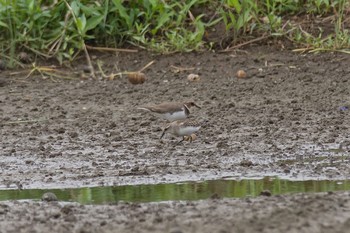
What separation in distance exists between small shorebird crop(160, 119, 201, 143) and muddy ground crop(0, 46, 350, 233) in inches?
3.6

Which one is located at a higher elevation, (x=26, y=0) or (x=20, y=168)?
(x=26, y=0)

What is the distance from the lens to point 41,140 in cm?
955

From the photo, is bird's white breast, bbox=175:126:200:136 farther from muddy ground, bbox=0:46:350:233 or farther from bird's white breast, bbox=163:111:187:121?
bird's white breast, bbox=163:111:187:121

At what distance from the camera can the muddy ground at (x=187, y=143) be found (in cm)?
622

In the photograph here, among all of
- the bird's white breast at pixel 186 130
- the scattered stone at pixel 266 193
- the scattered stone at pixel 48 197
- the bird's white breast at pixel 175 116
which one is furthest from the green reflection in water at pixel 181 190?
the bird's white breast at pixel 175 116

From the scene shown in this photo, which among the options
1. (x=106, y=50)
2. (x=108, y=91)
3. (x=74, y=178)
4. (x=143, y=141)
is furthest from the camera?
(x=106, y=50)

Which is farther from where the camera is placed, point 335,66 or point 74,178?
point 335,66

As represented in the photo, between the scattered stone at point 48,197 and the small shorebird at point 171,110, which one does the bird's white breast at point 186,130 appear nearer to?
the small shorebird at point 171,110

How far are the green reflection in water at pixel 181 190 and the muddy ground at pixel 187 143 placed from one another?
188mm

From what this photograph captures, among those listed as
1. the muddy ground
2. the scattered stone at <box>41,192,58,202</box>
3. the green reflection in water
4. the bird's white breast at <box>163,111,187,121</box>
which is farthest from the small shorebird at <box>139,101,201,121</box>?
the scattered stone at <box>41,192,58,202</box>

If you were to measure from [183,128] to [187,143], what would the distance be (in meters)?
0.14

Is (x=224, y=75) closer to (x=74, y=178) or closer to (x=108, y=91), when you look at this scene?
(x=108, y=91)

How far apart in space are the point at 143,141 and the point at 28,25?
292cm

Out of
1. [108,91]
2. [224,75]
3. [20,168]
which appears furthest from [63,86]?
[20,168]
